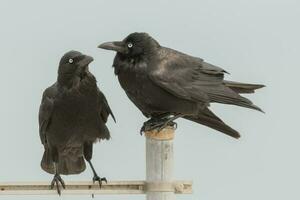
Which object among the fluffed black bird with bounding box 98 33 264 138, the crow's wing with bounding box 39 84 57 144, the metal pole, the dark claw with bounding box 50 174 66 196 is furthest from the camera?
the crow's wing with bounding box 39 84 57 144

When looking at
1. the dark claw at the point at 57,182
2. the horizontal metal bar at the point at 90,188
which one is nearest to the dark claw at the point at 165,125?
the horizontal metal bar at the point at 90,188

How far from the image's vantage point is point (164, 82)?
681 centimetres

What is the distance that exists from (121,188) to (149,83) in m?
0.92

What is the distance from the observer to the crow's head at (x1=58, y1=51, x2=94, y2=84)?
22.1 feet

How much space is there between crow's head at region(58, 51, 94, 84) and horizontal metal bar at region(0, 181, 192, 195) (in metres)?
0.93

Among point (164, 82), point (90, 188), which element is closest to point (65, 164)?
point (90, 188)

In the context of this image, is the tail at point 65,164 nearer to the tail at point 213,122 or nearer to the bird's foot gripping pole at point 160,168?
the tail at point 213,122

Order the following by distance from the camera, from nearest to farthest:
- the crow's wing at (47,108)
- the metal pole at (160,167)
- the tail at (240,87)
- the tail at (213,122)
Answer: the metal pole at (160,167) < the crow's wing at (47,108) < the tail at (240,87) < the tail at (213,122)

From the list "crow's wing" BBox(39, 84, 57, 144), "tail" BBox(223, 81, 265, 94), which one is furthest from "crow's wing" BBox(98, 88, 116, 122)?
"tail" BBox(223, 81, 265, 94)

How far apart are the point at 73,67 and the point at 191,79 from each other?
42.1 inches

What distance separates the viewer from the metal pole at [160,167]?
6.42 meters

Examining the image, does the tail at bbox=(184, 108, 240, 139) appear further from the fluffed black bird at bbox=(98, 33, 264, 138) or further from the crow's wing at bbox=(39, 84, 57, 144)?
the crow's wing at bbox=(39, 84, 57, 144)

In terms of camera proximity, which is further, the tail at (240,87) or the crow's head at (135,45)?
the tail at (240,87)

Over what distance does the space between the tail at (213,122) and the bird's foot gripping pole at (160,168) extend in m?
1.03
